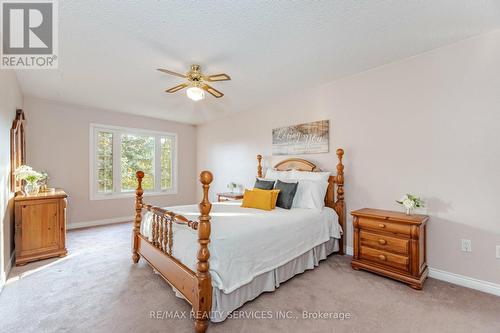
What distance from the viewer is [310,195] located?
3184 millimetres

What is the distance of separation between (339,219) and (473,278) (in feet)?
4.69

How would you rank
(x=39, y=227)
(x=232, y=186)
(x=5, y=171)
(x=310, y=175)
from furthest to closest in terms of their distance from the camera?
(x=232, y=186) → (x=310, y=175) → (x=39, y=227) → (x=5, y=171)

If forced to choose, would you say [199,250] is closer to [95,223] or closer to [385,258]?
[385,258]

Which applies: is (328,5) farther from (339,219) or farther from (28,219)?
(28,219)

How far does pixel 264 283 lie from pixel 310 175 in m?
1.77

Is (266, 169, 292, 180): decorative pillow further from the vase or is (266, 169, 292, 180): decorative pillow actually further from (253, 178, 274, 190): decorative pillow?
the vase

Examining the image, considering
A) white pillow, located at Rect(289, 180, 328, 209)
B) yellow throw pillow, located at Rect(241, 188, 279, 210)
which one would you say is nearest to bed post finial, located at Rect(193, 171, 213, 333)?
yellow throw pillow, located at Rect(241, 188, 279, 210)

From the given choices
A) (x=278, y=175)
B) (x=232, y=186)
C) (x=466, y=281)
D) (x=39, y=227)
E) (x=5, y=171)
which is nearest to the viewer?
(x=466, y=281)

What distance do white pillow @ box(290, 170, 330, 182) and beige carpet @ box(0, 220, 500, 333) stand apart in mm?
1186

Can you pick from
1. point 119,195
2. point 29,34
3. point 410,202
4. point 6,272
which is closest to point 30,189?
point 6,272

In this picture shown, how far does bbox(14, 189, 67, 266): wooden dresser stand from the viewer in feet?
9.54

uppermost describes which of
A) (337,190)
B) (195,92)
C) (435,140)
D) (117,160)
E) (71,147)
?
(195,92)

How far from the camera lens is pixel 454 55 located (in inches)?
96.6

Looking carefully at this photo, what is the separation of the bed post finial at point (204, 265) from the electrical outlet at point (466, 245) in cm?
263
